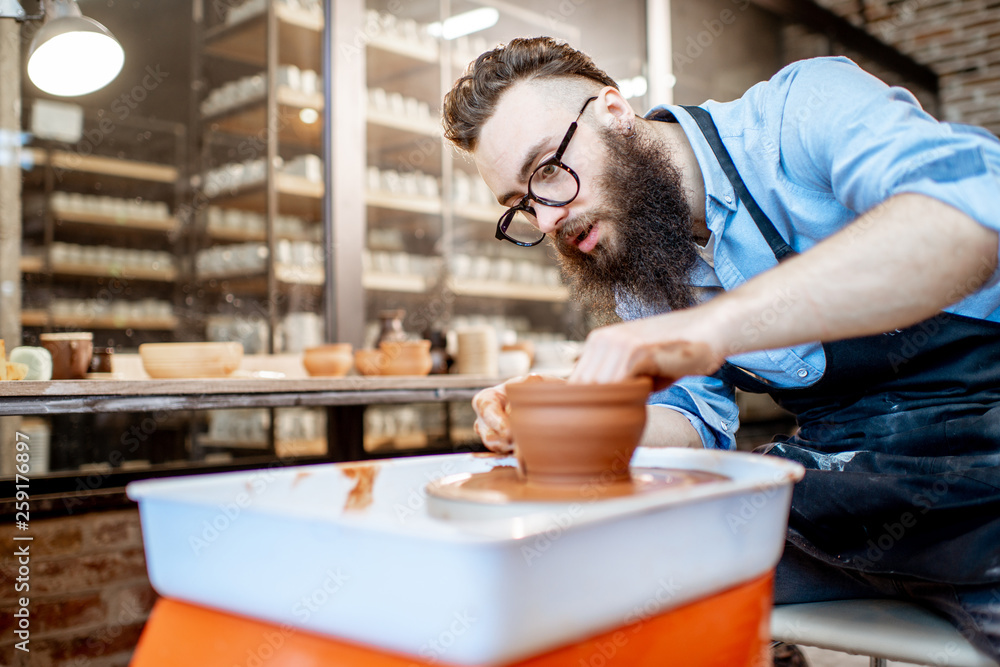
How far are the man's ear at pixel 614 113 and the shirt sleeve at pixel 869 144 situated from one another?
11.6 inches

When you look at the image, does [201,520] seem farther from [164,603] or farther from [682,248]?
[682,248]

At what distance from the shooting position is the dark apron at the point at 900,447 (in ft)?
3.33

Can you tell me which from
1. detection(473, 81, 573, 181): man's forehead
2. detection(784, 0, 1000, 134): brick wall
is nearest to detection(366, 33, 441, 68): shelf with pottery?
detection(473, 81, 573, 181): man's forehead

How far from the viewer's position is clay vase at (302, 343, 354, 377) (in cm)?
255

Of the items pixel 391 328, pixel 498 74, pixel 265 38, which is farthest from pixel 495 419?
pixel 265 38

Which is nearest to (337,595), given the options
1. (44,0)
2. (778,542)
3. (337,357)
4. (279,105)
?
(778,542)

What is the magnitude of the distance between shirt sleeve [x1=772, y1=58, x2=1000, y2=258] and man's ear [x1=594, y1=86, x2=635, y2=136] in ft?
0.97

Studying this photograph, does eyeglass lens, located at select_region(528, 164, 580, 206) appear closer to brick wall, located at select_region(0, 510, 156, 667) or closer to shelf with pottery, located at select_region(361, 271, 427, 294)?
brick wall, located at select_region(0, 510, 156, 667)

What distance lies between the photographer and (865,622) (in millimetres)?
Answer: 1104

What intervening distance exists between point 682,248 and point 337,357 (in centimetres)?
142

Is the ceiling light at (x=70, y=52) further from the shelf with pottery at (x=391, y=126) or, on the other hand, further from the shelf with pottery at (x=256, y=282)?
the shelf with pottery at (x=391, y=126)

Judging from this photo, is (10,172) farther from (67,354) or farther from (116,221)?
(67,354)

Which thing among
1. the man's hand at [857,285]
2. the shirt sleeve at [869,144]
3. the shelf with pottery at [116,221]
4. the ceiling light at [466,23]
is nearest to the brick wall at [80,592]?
the shelf with pottery at [116,221]

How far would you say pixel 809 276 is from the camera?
881 mm
